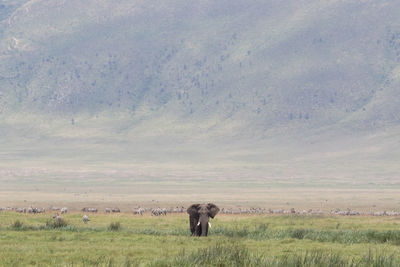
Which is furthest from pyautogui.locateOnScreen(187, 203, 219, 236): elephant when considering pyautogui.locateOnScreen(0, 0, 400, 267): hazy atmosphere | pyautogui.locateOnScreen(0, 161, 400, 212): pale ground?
pyautogui.locateOnScreen(0, 161, 400, 212): pale ground

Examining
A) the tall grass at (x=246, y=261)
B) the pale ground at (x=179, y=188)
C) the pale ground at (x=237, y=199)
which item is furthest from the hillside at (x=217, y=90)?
the tall grass at (x=246, y=261)

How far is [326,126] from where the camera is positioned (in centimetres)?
13988

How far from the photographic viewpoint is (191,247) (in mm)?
23828

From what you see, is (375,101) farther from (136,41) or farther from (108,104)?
(136,41)

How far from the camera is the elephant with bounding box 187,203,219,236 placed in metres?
29.3

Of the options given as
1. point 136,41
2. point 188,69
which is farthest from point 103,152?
point 136,41

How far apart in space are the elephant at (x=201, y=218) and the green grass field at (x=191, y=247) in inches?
26.5

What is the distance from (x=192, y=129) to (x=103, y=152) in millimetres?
18609

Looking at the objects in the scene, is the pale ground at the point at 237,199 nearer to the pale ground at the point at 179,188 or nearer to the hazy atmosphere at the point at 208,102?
the pale ground at the point at 179,188

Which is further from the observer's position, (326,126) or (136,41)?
(136,41)

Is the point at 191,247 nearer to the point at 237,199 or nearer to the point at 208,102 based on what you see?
the point at 237,199

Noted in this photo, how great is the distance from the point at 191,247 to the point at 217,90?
139740 millimetres

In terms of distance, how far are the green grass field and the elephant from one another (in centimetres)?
67

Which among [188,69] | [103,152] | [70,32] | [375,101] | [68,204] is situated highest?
[70,32]
